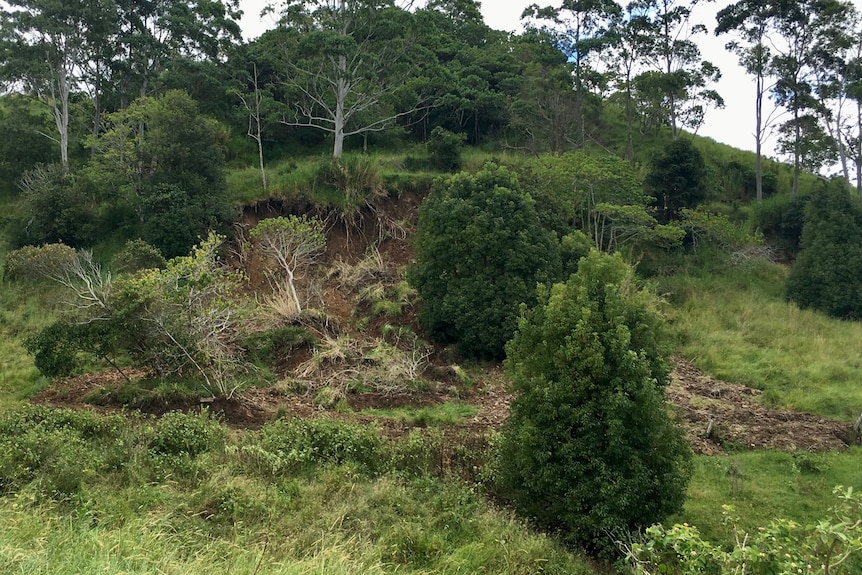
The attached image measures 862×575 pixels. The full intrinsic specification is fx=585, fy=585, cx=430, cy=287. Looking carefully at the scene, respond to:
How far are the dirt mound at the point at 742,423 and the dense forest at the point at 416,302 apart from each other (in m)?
0.08

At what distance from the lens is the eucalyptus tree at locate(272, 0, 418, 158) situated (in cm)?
2180

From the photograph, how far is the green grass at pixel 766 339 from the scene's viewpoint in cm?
1266

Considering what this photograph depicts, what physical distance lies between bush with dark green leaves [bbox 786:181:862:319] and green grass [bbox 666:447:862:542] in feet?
32.5

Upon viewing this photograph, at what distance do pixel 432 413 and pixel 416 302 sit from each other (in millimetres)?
5805

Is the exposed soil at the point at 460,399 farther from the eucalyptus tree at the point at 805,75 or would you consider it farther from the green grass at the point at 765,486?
the eucalyptus tree at the point at 805,75

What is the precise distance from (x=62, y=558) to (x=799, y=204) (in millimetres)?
26079

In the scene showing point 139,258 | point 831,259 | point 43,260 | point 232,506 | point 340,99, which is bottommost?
point 232,506

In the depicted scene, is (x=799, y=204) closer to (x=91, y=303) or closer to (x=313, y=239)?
(x=313, y=239)

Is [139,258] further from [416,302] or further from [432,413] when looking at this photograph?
[432,413]

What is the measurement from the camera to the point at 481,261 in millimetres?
14727

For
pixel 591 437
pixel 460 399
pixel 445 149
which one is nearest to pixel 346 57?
pixel 445 149

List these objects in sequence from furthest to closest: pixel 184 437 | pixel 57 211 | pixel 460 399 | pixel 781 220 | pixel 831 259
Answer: pixel 781 220 < pixel 57 211 < pixel 831 259 < pixel 460 399 < pixel 184 437

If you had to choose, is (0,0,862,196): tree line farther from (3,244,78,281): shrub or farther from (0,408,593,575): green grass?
(0,408,593,575): green grass

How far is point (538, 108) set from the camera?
25609 mm
